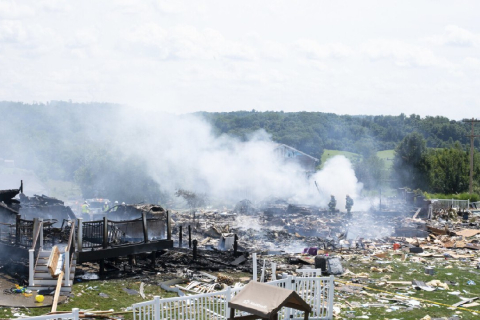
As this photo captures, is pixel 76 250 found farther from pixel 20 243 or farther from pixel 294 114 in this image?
pixel 294 114

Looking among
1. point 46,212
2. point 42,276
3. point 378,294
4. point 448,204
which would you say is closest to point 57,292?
point 42,276

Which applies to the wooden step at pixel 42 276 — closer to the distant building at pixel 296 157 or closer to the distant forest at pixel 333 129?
the distant building at pixel 296 157

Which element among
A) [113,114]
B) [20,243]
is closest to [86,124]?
[113,114]

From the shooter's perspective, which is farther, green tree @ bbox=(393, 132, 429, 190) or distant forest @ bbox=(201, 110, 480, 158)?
distant forest @ bbox=(201, 110, 480, 158)

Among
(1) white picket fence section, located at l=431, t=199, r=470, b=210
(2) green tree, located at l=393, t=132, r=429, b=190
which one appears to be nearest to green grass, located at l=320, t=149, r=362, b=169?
(2) green tree, located at l=393, t=132, r=429, b=190

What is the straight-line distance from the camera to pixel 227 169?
5266cm

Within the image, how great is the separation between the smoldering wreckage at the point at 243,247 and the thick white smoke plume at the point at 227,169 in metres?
15.0

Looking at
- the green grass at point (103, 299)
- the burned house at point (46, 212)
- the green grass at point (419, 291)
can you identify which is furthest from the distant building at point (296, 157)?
the green grass at point (103, 299)

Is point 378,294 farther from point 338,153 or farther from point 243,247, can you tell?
point 338,153

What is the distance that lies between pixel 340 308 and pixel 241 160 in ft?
133

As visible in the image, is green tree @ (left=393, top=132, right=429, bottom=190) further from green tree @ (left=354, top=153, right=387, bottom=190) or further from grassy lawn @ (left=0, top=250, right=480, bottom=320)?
grassy lawn @ (left=0, top=250, right=480, bottom=320)

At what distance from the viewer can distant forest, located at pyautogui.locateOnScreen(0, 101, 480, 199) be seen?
57144mm

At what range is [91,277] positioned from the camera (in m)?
15.6

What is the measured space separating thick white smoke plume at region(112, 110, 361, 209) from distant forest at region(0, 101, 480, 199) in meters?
2.24
